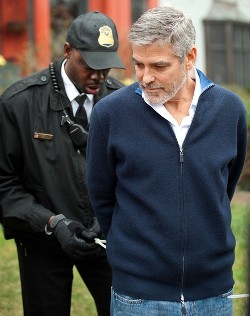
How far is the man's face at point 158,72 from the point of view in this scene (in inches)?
120

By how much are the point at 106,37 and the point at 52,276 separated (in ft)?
4.04

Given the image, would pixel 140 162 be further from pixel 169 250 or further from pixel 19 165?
pixel 19 165

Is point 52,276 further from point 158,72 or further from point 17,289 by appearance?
point 17,289

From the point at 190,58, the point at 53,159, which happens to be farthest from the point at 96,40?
the point at 190,58

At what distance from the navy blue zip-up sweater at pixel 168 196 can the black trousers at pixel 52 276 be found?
1007 millimetres

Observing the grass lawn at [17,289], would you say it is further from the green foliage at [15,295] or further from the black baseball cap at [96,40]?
the black baseball cap at [96,40]

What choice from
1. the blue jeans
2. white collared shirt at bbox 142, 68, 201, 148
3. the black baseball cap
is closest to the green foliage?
the black baseball cap

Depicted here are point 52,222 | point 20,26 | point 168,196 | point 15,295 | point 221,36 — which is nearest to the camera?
point 168,196

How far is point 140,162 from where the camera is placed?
309 centimetres

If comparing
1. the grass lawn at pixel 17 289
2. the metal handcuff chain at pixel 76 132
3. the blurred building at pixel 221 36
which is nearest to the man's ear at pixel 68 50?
the metal handcuff chain at pixel 76 132

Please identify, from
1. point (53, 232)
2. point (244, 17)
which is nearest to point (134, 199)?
point (53, 232)

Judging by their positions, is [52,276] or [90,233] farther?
[52,276]

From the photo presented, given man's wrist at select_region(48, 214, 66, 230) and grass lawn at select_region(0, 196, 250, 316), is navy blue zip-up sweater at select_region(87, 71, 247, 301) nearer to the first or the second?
man's wrist at select_region(48, 214, 66, 230)

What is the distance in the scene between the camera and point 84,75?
13.5 ft
